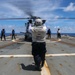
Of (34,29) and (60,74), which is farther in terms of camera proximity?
(34,29)

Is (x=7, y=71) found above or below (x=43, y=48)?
below

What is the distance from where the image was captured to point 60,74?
8938 millimetres

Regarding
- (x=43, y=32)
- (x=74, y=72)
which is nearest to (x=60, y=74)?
(x=74, y=72)

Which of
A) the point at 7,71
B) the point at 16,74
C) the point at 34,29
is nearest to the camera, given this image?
the point at 16,74

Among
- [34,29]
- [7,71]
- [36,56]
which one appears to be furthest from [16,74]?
[34,29]

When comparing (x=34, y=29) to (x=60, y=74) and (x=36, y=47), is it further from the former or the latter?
(x=60, y=74)

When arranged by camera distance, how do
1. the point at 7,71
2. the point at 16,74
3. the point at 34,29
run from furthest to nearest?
1. the point at 34,29
2. the point at 7,71
3. the point at 16,74

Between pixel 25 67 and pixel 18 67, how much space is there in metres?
0.32

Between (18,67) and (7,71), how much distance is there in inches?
43.1

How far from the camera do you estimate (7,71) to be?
374 inches

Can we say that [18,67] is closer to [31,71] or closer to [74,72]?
[31,71]

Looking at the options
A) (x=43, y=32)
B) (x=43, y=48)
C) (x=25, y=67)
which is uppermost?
(x=43, y=32)

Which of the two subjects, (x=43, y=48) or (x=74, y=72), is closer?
(x=74, y=72)

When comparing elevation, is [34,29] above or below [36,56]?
above
